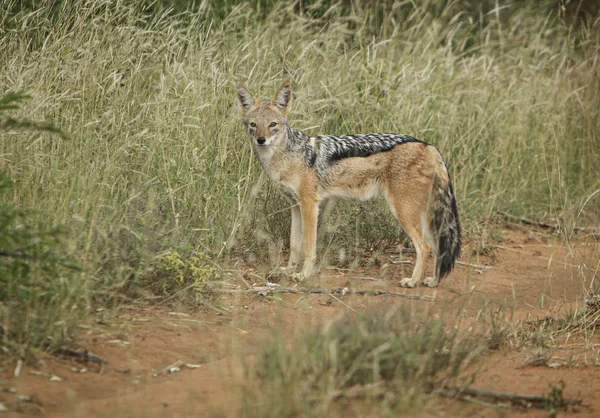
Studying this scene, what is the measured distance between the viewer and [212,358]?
3795mm

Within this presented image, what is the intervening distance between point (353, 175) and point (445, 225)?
34.7 inches

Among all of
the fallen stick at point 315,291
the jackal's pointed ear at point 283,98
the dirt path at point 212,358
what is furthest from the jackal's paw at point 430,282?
the jackal's pointed ear at point 283,98

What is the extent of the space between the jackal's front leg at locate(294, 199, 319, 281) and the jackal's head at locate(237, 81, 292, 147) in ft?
1.95

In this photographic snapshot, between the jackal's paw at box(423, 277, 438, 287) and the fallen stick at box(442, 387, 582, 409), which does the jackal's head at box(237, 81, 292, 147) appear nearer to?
the jackal's paw at box(423, 277, 438, 287)

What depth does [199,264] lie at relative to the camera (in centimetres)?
530

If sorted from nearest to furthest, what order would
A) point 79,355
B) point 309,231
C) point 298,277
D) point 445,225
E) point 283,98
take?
point 79,355 → point 298,277 → point 445,225 → point 309,231 → point 283,98

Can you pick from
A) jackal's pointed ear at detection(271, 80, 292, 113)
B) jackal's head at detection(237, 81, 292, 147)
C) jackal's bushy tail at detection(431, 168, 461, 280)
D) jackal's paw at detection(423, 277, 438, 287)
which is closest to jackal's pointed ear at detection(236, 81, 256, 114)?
jackal's head at detection(237, 81, 292, 147)

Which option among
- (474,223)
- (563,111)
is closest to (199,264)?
(474,223)

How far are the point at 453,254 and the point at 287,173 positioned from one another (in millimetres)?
1533

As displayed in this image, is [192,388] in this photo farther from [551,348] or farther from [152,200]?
[551,348]

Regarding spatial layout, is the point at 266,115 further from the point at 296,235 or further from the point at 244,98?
the point at 296,235

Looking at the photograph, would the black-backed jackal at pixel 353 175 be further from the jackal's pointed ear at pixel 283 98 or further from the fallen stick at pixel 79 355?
the fallen stick at pixel 79 355

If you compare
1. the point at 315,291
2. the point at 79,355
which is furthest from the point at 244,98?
the point at 79,355

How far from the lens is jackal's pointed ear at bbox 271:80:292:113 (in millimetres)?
6709
